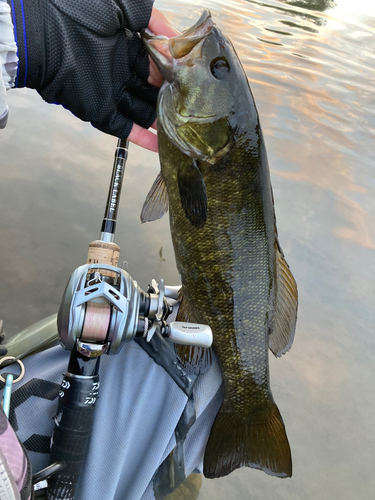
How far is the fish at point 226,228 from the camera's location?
1298mm

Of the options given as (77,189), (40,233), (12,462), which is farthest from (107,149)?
(12,462)

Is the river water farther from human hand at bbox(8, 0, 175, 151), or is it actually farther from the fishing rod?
human hand at bbox(8, 0, 175, 151)

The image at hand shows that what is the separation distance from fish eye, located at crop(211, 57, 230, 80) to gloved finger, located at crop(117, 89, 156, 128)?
0.33 m

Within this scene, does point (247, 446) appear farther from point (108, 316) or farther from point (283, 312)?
point (108, 316)

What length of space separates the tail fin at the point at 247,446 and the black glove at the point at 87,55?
3.83 ft

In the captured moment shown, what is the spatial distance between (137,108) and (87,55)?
0.91 feet

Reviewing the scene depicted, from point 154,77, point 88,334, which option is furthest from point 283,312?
point 154,77

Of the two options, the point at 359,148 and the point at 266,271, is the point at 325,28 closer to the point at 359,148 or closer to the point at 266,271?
the point at 359,148

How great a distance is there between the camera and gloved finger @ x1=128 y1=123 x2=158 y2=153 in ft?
5.21

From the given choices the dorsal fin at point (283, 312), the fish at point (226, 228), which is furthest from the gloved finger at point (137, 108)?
the dorsal fin at point (283, 312)

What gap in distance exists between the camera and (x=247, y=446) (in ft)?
4.36

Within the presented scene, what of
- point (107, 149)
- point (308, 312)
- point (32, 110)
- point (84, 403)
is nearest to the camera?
point (84, 403)

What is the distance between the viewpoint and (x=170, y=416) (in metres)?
1.24

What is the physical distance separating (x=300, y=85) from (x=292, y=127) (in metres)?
1.48
